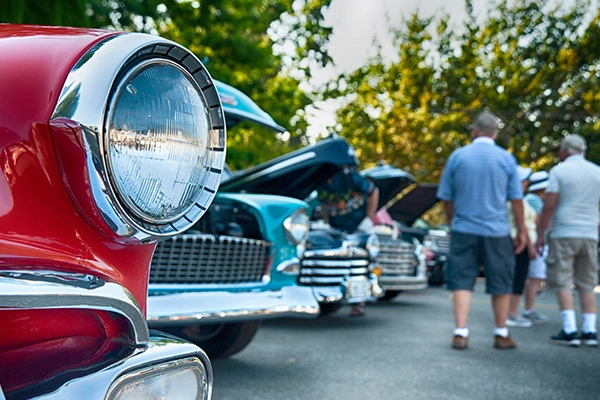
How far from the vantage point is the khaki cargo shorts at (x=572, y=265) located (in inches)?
226

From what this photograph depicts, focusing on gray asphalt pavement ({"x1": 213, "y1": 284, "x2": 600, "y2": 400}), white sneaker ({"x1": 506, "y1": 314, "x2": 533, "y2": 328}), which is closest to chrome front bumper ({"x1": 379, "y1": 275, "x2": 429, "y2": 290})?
gray asphalt pavement ({"x1": 213, "y1": 284, "x2": 600, "y2": 400})

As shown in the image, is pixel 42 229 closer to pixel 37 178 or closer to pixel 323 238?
pixel 37 178

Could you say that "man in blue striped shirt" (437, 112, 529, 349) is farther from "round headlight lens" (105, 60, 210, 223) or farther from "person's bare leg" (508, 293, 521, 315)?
"round headlight lens" (105, 60, 210, 223)

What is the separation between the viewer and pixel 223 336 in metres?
4.31

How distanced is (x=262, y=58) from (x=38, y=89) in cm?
982

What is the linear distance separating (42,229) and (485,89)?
2223 centimetres

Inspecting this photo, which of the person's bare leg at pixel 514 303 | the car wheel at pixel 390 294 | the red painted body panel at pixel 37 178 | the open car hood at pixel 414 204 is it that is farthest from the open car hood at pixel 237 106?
the open car hood at pixel 414 204

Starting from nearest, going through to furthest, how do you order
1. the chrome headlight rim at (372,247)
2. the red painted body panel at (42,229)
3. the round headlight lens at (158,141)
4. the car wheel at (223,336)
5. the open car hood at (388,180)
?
the red painted body panel at (42,229)
the round headlight lens at (158,141)
the car wheel at (223,336)
the chrome headlight rim at (372,247)
the open car hood at (388,180)

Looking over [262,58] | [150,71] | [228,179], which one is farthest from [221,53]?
[150,71]

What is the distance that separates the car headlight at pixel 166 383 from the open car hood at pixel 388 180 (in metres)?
6.62

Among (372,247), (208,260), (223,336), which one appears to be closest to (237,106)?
(208,260)

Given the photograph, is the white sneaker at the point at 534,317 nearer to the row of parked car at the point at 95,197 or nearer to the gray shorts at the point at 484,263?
the gray shorts at the point at 484,263

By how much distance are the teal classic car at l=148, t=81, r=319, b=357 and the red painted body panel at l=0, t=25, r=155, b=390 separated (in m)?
1.83

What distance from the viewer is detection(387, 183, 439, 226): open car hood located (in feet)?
33.3
